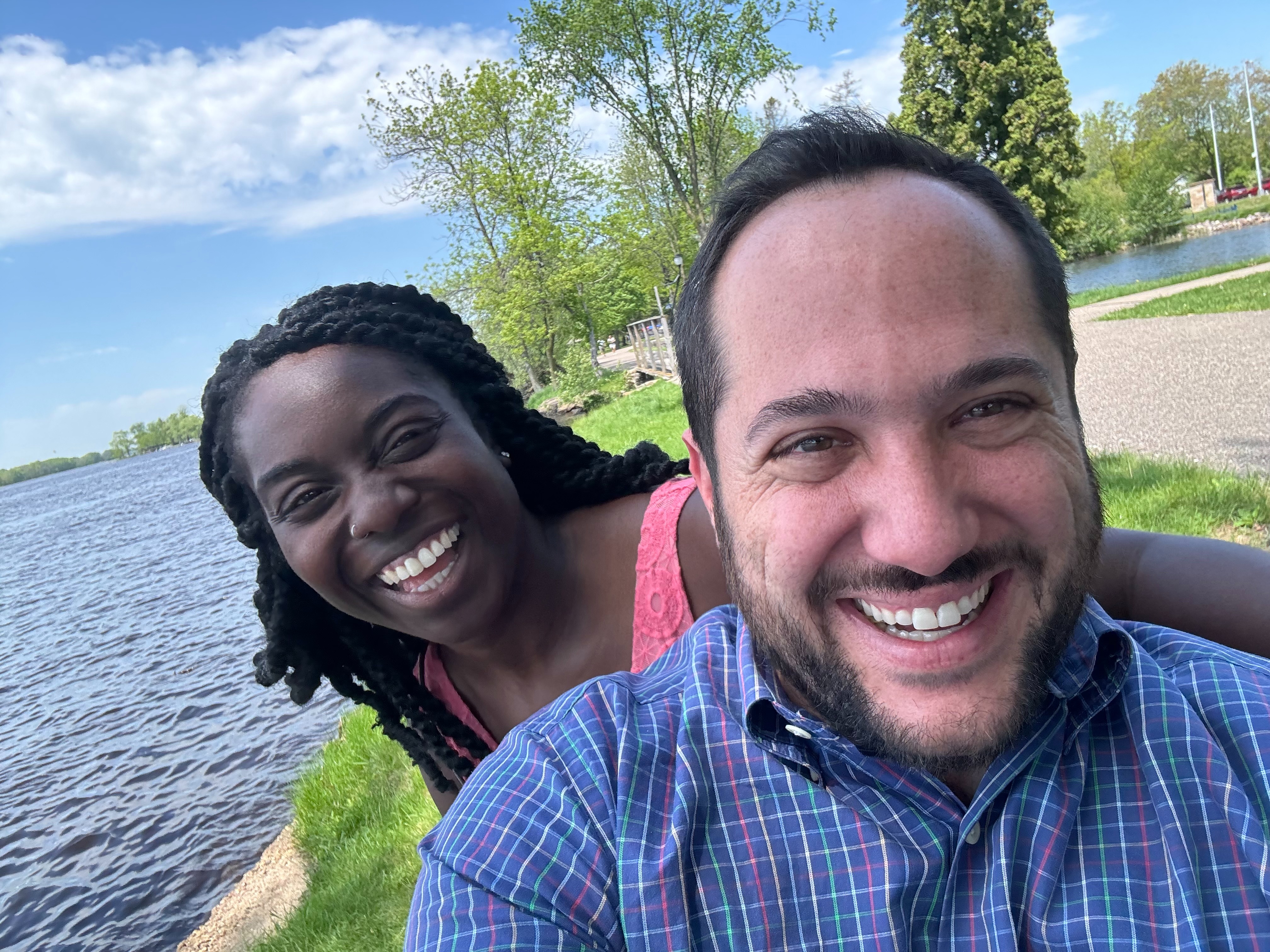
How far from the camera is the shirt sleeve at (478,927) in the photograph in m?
Answer: 1.08

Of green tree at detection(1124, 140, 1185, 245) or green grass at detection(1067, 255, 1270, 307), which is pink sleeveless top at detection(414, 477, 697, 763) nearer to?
green grass at detection(1067, 255, 1270, 307)

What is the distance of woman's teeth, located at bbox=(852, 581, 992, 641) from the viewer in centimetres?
118

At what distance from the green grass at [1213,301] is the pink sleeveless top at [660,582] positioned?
41.1 feet

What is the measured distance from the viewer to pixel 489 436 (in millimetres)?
2434

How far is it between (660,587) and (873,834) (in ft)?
3.19

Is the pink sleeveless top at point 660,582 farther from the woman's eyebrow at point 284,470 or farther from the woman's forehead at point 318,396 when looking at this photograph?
the woman's eyebrow at point 284,470

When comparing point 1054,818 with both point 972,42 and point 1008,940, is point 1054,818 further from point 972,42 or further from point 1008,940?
point 972,42

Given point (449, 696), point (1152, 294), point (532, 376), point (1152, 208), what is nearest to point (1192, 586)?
point (449, 696)

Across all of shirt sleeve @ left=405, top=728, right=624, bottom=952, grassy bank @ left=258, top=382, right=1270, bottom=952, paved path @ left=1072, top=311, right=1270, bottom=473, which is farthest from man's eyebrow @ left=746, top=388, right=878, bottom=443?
paved path @ left=1072, top=311, right=1270, bottom=473

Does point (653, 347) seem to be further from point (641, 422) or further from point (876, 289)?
point (876, 289)

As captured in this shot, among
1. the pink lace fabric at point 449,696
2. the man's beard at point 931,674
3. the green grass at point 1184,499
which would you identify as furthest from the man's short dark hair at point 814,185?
the green grass at point 1184,499

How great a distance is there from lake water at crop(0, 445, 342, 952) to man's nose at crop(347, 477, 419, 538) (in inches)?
185

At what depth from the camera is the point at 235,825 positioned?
6.46 meters

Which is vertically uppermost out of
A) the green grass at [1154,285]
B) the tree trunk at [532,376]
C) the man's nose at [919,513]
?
the man's nose at [919,513]
